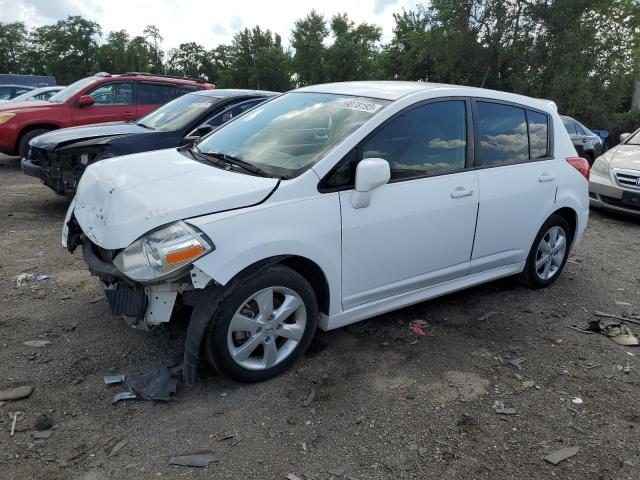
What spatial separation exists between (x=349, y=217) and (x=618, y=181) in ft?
22.0

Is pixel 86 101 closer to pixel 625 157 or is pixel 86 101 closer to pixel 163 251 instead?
pixel 163 251

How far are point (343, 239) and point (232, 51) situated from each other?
164 feet

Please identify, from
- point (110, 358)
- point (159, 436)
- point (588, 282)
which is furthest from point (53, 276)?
point (588, 282)

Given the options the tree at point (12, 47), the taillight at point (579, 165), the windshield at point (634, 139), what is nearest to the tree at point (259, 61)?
the tree at point (12, 47)

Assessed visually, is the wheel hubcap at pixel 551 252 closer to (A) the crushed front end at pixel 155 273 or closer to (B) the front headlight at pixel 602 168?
(A) the crushed front end at pixel 155 273

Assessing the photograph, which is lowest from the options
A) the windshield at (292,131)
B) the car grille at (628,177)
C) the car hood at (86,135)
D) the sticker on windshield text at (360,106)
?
the car grille at (628,177)

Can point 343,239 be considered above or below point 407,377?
above

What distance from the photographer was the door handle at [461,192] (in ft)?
12.7

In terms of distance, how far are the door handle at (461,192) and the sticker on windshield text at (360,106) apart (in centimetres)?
84

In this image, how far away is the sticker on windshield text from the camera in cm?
361

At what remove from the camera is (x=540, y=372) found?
3.59m

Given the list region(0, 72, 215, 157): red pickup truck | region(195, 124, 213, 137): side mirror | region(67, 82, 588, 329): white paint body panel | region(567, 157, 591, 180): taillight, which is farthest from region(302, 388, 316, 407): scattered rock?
region(0, 72, 215, 157): red pickup truck

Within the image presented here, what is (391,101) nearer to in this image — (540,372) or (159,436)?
(540,372)

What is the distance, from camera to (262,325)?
10.2ft
